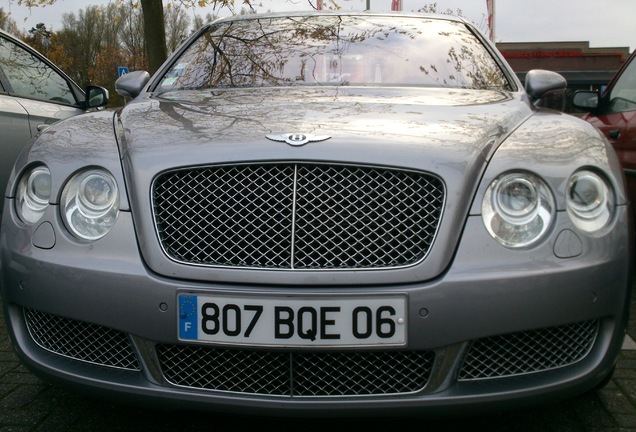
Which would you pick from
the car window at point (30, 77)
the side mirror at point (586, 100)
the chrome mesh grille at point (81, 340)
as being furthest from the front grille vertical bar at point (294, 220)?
the car window at point (30, 77)

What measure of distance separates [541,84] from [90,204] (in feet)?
7.04

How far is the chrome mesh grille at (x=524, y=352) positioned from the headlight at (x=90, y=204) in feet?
3.81

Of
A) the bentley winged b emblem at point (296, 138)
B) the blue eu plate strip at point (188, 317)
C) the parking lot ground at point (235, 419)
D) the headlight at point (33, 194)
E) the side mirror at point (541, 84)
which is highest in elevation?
the bentley winged b emblem at point (296, 138)

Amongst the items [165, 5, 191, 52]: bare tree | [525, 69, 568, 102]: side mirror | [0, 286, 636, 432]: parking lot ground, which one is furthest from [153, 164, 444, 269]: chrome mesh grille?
[165, 5, 191, 52]: bare tree

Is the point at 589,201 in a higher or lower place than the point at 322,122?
lower

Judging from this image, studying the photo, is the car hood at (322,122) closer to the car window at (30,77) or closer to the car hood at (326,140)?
the car hood at (326,140)

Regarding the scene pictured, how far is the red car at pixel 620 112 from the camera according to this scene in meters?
4.78

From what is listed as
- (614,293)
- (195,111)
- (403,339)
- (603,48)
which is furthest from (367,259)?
(603,48)

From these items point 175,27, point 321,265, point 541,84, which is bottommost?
point 175,27

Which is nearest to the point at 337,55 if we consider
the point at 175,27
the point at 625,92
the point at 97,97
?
the point at 97,97

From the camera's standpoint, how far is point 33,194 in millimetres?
2547

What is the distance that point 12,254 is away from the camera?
2.46 meters

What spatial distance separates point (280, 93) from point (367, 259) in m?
1.22

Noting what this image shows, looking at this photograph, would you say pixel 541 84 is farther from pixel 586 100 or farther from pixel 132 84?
pixel 586 100
